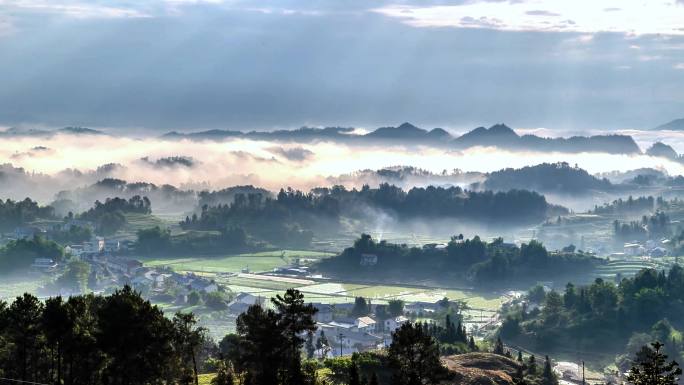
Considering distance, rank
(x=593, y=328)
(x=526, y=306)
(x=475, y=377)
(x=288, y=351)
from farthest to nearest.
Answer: (x=526, y=306), (x=593, y=328), (x=475, y=377), (x=288, y=351)

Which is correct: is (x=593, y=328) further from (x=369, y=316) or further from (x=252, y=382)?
(x=252, y=382)

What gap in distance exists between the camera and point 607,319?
14450 centimetres

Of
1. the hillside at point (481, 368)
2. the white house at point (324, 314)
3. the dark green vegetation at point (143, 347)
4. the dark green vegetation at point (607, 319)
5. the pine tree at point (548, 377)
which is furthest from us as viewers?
the white house at point (324, 314)

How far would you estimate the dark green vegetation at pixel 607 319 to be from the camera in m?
138

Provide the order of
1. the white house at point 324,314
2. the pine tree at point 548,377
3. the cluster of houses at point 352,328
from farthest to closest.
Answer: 1. the white house at point 324,314
2. the cluster of houses at point 352,328
3. the pine tree at point 548,377

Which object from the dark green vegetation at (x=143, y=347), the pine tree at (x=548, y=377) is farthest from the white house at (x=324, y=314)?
the dark green vegetation at (x=143, y=347)

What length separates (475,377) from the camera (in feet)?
294

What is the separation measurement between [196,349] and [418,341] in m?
15.0

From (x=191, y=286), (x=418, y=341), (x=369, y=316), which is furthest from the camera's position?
(x=191, y=286)

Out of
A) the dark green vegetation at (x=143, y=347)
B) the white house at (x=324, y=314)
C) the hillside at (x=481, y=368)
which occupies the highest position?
the dark green vegetation at (x=143, y=347)

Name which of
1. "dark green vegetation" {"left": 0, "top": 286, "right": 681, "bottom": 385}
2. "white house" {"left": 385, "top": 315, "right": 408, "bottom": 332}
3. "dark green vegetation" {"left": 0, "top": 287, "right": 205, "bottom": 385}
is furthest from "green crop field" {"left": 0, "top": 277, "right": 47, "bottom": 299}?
"dark green vegetation" {"left": 0, "top": 287, "right": 205, "bottom": 385}

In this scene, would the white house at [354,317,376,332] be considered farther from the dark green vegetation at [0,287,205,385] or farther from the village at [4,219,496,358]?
the dark green vegetation at [0,287,205,385]

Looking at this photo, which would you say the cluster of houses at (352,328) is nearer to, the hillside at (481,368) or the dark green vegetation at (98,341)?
the hillside at (481,368)

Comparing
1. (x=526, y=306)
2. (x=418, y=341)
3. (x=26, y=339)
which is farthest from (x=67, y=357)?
(x=526, y=306)
